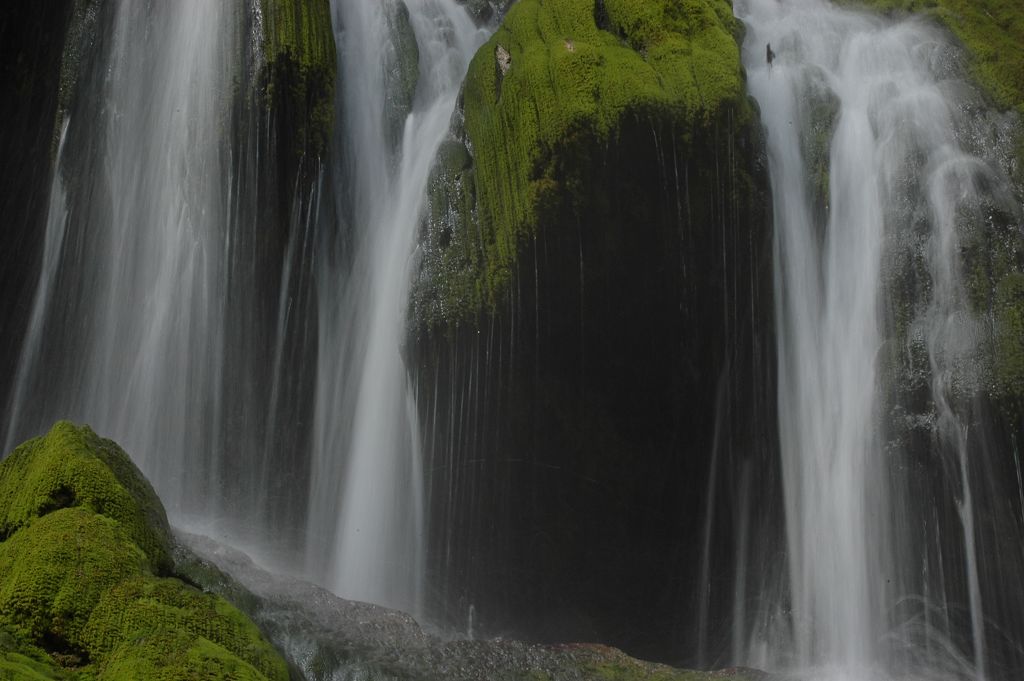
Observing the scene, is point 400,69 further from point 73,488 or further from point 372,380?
point 73,488

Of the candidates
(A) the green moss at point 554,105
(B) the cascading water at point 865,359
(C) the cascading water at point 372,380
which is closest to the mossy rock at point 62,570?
(C) the cascading water at point 372,380

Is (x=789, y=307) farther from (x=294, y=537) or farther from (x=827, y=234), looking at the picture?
(x=294, y=537)

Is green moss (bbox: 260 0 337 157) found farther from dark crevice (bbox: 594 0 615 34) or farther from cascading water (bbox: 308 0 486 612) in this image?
dark crevice (bbox: 594 0 615 34)

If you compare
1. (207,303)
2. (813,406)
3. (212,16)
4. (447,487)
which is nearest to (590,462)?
(447,487)

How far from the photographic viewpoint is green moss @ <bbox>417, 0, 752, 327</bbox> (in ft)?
37.4

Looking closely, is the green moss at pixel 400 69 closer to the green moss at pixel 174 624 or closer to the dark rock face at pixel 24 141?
the dark rock face at pixel 24 141

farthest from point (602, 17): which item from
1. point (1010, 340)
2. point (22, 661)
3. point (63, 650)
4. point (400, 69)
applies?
point (22, 661)

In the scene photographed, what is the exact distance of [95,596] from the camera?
5.12 metres

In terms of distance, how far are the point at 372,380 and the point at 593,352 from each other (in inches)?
112

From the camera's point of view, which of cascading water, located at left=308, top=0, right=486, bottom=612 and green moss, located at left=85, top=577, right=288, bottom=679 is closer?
green moss, located at left=85, top=577, right=288, bottom=679

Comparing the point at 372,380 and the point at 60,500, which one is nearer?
the point at 60,500

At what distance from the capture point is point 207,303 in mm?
12852

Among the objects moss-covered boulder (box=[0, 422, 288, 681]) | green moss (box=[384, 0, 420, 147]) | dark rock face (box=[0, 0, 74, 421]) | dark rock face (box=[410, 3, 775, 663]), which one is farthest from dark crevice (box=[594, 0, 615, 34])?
moss-covered boulder (box=[0, 422, 288, 681])

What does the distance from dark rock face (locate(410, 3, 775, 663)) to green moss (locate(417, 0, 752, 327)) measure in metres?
0.03
